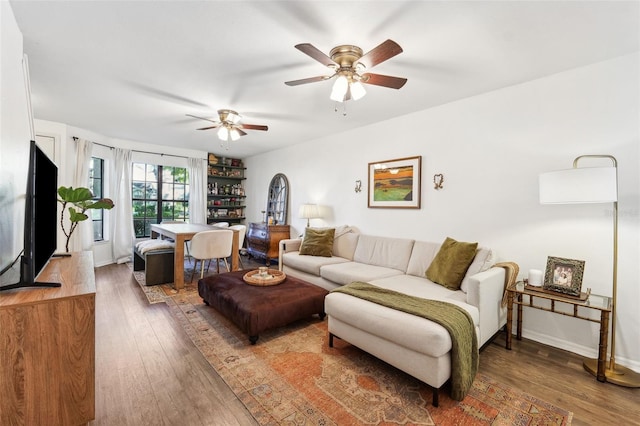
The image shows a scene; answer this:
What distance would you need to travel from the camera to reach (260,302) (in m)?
2.50

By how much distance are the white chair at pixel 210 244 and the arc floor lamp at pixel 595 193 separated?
3.77 metres

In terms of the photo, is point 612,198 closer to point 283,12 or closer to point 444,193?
point 444,193

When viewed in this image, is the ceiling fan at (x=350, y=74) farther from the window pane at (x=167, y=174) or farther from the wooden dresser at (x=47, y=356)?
the window pane at (x=167, y=174)

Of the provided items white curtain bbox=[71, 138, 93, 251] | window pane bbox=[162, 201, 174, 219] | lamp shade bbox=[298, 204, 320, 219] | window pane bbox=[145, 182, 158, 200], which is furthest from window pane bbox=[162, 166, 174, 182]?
lamp shade bbox=[298, 204, 320, 219]

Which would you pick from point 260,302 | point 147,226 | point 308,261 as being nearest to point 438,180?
point 308,261

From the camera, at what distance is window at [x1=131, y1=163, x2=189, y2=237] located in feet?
19.1

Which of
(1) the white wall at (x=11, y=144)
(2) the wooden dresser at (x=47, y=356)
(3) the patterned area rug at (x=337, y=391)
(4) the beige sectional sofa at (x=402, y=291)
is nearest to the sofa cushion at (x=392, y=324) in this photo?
(4) the beige sectional sofa at (x=402, y=291)

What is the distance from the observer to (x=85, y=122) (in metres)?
4.27

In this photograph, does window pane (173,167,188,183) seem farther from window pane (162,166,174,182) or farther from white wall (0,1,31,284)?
white wall (0,1,31,284)

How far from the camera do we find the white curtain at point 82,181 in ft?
15.1

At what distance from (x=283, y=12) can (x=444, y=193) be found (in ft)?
8.32

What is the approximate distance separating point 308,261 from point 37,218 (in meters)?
2.67

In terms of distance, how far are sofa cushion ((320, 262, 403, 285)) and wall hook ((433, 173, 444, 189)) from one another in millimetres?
1138

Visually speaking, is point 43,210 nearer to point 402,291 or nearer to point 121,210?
point 402,291
